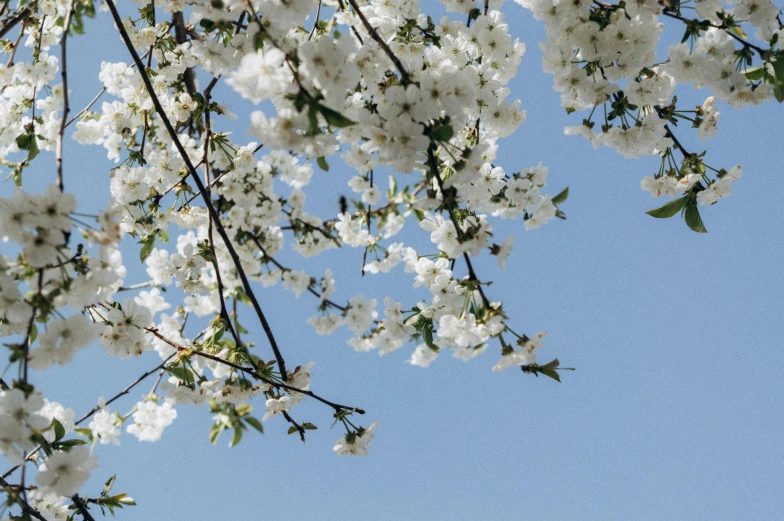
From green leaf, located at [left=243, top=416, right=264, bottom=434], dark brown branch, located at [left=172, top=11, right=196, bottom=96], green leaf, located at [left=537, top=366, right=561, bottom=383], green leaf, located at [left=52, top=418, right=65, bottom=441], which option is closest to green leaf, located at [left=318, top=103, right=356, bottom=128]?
green leaf, located at [left=537, top=366, right=561, bottom=383]

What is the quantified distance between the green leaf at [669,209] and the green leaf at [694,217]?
0.03 metres

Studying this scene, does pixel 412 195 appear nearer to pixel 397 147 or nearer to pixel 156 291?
pixel 156 291

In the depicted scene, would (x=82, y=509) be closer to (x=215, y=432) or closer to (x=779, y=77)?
(x=215, y=432)

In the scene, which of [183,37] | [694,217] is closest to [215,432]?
[183,37]

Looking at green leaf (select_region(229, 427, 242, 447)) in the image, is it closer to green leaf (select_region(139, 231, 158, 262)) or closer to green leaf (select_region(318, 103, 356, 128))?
green leaf (select_region(139, 231, 158, 262))

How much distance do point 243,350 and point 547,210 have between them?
5.18 ft

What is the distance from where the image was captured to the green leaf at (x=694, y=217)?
268 centimetres

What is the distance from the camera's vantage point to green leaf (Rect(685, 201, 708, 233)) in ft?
8.79

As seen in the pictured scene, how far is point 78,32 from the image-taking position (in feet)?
11.8

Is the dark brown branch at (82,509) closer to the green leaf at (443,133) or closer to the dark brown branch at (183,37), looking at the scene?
the green leaf at (443,133)

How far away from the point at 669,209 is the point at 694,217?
0.11 m

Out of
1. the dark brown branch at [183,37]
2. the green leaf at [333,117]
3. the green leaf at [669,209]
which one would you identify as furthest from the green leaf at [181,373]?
the green leaf at [669,209]

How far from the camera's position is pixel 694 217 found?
2.68 meters

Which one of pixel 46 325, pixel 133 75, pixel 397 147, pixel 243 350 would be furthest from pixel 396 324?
pixel 133 75
